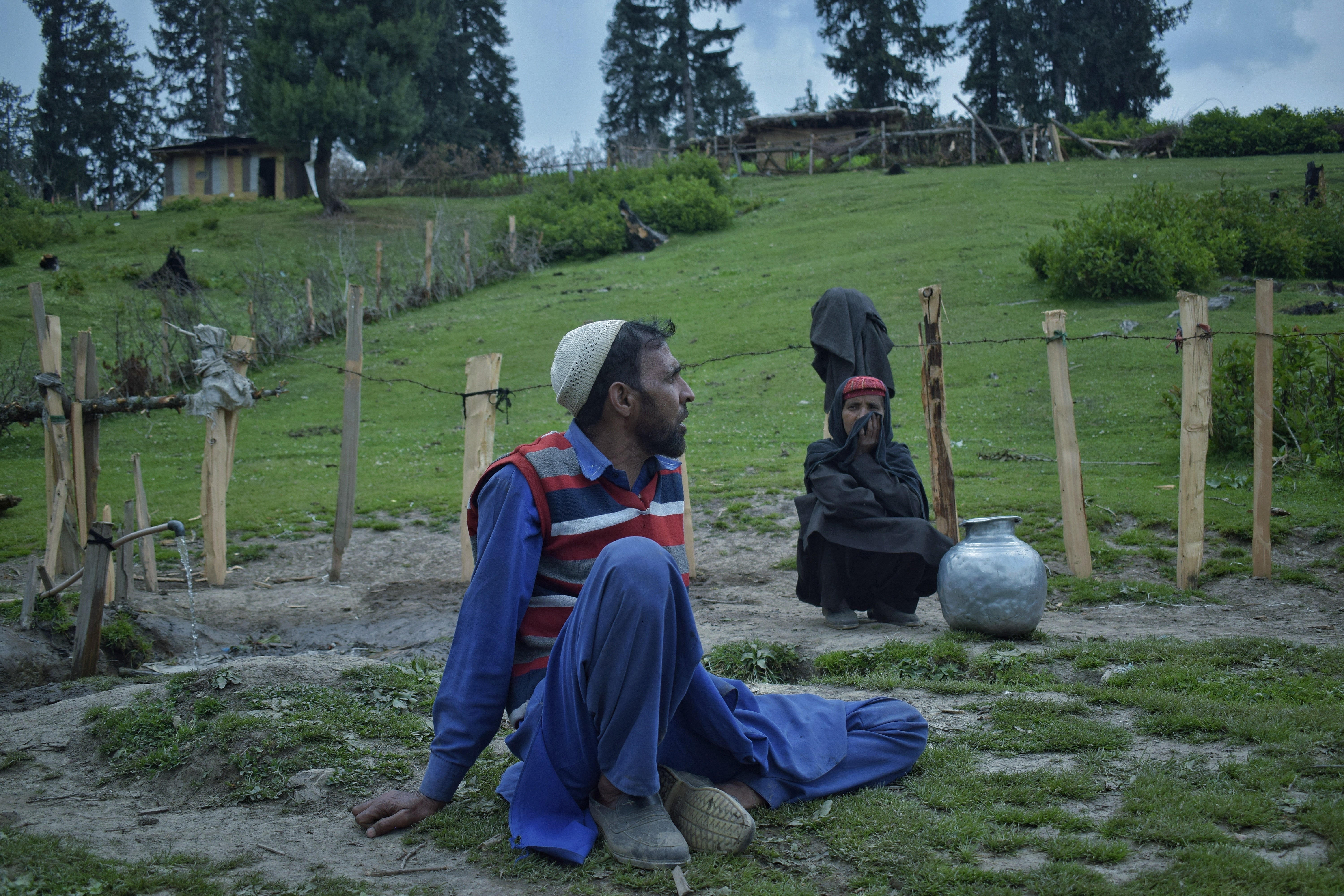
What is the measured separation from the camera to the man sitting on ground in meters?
2.46

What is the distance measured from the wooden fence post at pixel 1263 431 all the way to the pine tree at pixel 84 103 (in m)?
50.6

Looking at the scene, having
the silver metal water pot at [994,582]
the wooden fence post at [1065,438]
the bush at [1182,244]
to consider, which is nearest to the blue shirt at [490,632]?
the silver metal water pot at [994,582]

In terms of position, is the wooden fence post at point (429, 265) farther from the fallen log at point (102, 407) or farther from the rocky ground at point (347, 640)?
the fallen log at point (102, 407)

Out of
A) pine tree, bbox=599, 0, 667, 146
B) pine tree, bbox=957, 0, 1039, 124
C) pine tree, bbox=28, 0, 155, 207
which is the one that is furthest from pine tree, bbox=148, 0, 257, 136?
pine tree, bbox=957, 0, 1039, 124

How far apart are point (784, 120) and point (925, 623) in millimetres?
34763

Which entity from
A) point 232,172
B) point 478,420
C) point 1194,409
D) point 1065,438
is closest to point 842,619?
point 1065,438

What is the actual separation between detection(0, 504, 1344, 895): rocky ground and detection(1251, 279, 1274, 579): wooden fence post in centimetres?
21

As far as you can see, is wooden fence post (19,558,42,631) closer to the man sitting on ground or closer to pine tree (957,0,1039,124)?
the man sitting on ground

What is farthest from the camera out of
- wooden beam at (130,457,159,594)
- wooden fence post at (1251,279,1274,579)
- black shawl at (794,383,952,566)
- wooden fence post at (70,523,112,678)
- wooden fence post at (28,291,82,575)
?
wooden beam at (130,457,159,594)

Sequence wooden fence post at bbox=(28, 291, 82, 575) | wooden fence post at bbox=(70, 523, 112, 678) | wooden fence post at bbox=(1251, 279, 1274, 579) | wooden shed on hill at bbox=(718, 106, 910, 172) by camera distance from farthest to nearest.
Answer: wooden shed on hill at bbox=(718, 106, 910, 172) → wooden fence post at bbox=(28, 291, 82, 575) → wooden fence post at bbox=(1251, 279, 1274, 579) → wooden fence post at bbox=(70, 523, 112, 678)

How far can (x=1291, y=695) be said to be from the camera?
3986 mm

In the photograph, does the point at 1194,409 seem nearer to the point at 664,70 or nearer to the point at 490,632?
the point at 490,632

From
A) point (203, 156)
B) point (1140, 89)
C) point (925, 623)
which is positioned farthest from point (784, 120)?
point (925, 623)

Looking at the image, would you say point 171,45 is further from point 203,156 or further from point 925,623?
point 925,623
